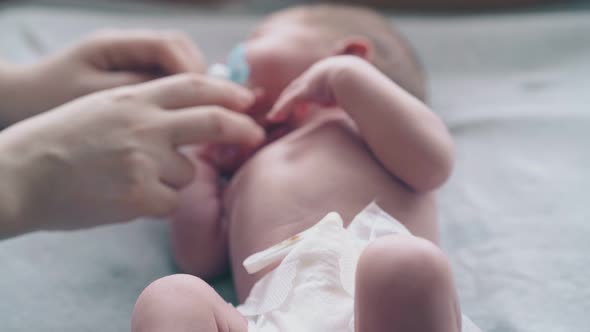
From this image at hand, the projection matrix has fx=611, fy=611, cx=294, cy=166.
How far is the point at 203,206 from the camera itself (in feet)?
3.10

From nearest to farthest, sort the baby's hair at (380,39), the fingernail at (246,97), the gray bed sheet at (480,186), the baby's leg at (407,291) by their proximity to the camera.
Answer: the baby's leg at (407,291)
the gray bed sheet at (480,186)
the fingernail at (246,97)
the baby's hair at (380,39)

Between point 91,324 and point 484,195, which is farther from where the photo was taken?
point 484,195

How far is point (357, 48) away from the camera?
963 millimetres

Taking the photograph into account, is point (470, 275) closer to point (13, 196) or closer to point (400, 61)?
point (400, 61)

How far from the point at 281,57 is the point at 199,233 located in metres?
0.31

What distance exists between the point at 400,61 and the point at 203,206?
1.35 ft

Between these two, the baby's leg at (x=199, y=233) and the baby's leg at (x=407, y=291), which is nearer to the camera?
the baby's leg at (x=407, y=291)

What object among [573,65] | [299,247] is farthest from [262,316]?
[573,65]

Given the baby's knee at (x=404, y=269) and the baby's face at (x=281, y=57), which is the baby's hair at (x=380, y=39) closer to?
the baby's face at (x=281, y=57)

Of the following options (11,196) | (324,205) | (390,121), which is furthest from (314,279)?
(11,196)

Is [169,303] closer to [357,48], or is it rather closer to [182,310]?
[182,310]

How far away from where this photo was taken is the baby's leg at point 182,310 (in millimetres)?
588

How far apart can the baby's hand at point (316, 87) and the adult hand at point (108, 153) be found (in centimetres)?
8

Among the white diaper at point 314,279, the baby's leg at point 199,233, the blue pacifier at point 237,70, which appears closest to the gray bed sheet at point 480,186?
the baby's leg at point 199,233
